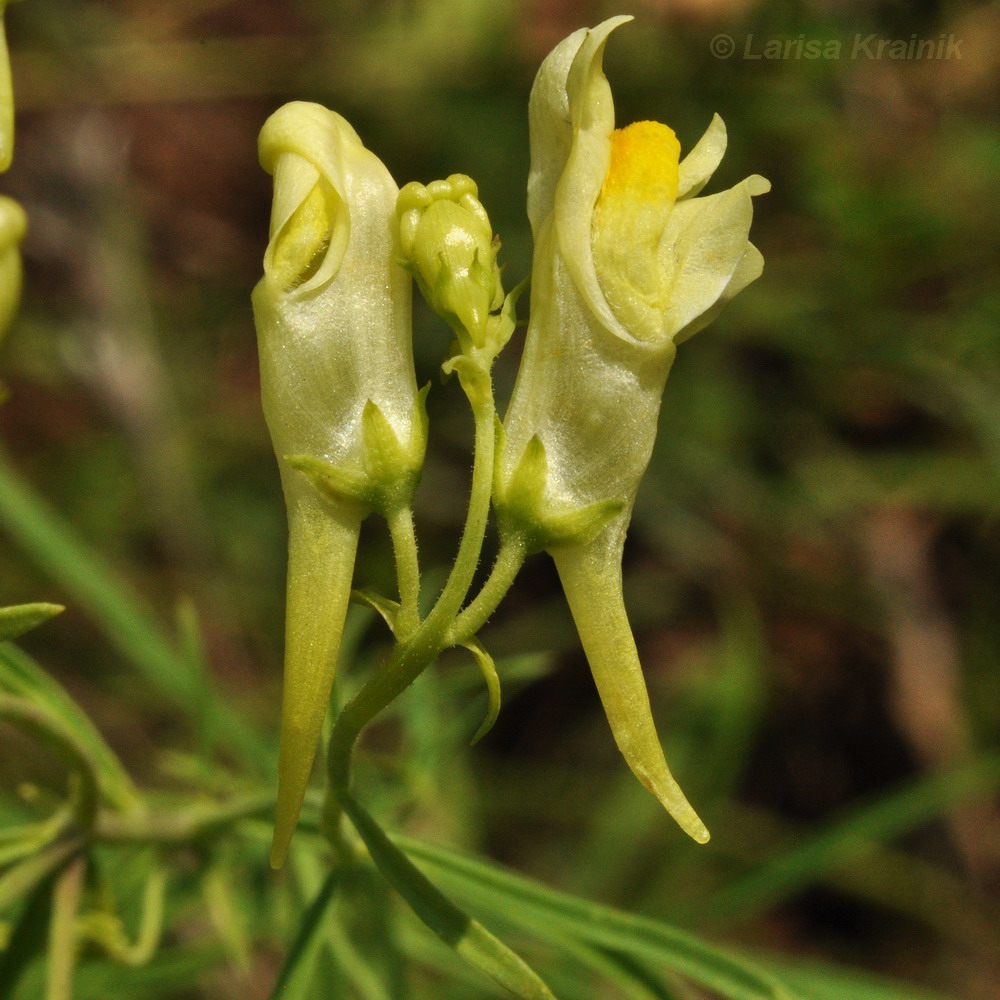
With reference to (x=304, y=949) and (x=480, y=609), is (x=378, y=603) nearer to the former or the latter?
(x=480, y=609)

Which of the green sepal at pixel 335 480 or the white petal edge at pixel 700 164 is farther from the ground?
the white petal edge at pixel 700 164

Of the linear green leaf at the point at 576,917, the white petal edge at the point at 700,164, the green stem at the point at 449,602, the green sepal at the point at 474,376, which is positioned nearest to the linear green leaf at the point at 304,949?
the linear green leaf at the point at 576,917

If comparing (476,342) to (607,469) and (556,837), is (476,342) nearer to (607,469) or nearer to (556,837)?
(607,469)

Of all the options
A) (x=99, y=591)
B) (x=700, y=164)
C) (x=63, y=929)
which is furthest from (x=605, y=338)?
(x=99, y=591)

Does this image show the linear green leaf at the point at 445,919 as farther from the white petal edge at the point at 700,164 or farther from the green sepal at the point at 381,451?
the white petal edge at the point at 700,164

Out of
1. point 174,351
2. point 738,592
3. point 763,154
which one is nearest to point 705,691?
point 738,592

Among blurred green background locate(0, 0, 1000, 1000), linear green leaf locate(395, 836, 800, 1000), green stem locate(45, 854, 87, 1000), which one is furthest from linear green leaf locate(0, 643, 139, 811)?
blurred green background locate(0, 0, 1000, 1000)
